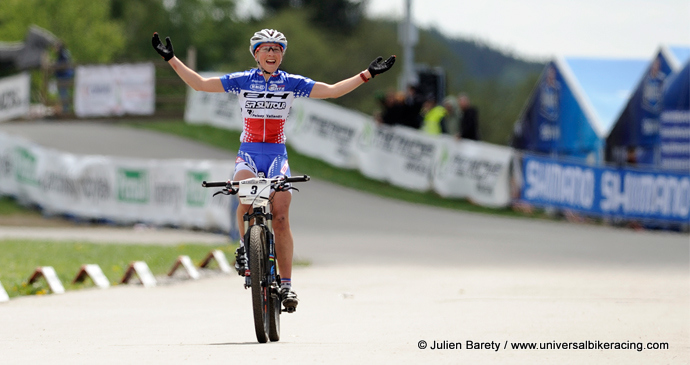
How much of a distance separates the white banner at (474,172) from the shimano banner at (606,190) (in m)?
0.55

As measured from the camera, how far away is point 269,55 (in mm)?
7742

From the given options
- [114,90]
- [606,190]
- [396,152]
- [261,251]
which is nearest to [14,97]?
[114,90]

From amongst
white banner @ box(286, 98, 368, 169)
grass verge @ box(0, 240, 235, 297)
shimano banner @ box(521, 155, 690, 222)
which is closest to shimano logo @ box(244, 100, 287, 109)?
grass verge @ box(0, 240, 235, 297)

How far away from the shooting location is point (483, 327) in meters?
7.91

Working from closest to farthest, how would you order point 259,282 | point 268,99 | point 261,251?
point 259,282 < point 261,251 < point 268,99

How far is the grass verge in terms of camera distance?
11.8m

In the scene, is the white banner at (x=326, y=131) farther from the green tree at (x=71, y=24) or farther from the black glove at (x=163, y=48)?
the green tree at (x=71, y=24)

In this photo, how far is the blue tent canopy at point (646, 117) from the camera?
23.9 meters

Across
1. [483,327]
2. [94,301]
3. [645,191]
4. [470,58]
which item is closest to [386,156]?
[645,191]

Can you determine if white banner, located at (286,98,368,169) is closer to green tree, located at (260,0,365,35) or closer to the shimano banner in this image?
the shimano banner

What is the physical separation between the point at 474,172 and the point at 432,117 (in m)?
2.17

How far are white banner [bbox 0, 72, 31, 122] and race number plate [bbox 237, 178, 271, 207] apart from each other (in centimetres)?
2918

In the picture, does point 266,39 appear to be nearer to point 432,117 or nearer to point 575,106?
point 432,117

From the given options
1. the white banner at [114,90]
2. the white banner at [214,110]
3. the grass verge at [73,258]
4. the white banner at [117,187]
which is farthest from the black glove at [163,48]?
the white banner at [114,90]
